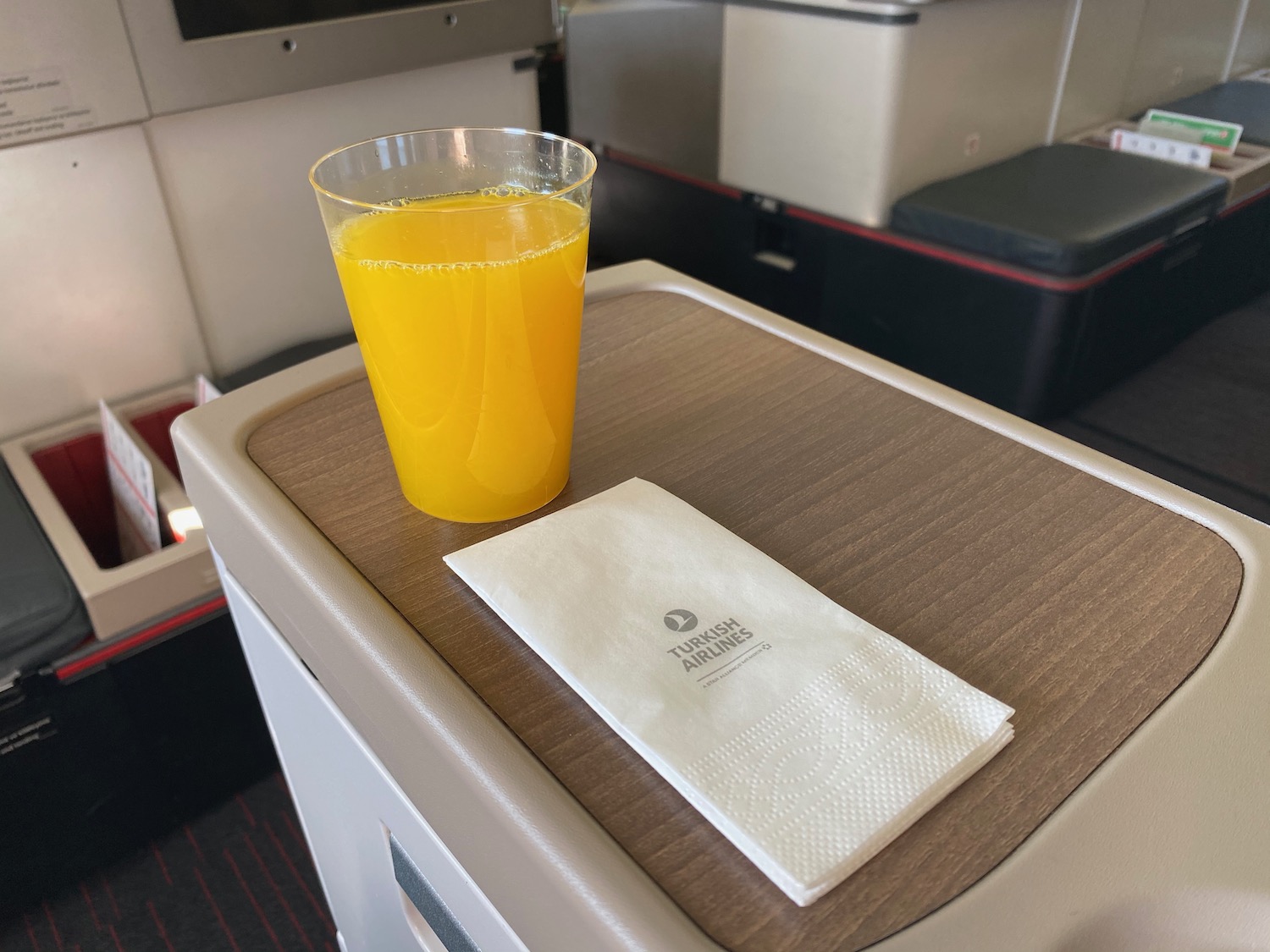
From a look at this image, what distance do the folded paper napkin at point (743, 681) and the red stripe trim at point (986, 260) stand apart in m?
0.75

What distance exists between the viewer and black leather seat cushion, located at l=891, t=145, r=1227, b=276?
1028mm

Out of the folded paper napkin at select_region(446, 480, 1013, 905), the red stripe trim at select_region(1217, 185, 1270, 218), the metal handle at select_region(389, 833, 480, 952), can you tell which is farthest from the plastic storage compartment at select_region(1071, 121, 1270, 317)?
the metal handle at select_region(389, 833, 480, 952)

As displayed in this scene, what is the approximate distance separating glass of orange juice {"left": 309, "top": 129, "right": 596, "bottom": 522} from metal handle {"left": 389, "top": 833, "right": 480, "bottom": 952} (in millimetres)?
175

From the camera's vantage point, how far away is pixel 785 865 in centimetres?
29

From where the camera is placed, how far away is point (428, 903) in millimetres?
469

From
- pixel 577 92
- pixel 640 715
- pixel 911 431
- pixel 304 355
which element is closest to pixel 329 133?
pixel 304 355

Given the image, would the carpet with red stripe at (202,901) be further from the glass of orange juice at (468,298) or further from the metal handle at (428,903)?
the glass of orange juice at (468,298)

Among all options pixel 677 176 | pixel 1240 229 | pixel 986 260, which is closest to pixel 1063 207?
pixel 986 260

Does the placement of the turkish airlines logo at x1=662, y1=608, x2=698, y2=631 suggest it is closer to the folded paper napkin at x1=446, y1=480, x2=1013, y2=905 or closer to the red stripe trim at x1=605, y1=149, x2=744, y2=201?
the folded paper napkin at x1=446, y1=480, x2=1013, y2=905

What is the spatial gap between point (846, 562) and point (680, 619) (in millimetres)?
88

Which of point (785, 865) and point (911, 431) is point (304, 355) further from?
point (785, 865)

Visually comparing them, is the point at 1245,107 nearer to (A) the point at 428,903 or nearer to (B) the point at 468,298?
(B) the point at 468,298

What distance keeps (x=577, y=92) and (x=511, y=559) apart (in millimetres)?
1226

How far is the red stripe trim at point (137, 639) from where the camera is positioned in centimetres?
83
